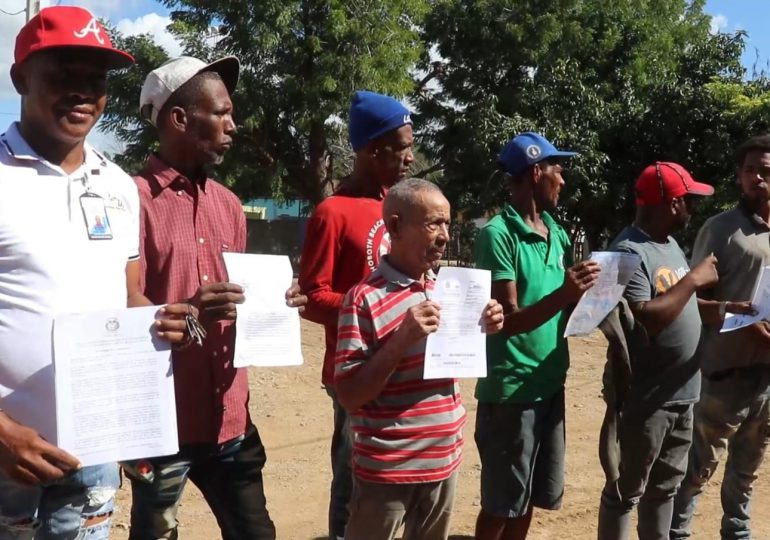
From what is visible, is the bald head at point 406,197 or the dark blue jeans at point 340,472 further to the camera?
the dark blue jeans at point 340,472

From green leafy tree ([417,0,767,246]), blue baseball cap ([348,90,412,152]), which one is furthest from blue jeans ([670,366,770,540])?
green leafy tree ([417,0,767,246])

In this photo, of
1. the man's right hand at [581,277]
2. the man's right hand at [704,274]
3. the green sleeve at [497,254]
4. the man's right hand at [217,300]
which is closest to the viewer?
the man's right hand at [217,300]

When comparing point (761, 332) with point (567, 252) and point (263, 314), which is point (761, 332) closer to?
point (567, 252)

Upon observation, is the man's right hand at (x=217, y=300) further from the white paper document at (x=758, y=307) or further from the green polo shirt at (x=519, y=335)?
the white paper document at (x=758, y=307)

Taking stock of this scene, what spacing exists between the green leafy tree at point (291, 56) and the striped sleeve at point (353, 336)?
16281 millimetres

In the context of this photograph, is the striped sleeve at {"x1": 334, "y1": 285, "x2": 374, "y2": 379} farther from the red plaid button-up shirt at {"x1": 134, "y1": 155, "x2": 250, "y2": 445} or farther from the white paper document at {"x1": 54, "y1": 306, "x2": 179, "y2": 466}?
the white paper document at {"x1": 54, "y1": 306, "x2": 179, "y2": 466}

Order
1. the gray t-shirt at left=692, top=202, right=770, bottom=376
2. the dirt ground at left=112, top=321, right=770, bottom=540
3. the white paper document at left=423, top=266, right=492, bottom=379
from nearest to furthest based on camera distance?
the white paper document at left=423, top=266, right=492, bottom=379 < the gray t-shirt at left=692, top=202, right=770, bottom=376 < the dirt ground at left=112, top=321, right=770, bottom=540

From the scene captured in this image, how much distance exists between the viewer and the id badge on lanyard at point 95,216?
2.26 m

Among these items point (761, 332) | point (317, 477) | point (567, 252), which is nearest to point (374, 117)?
point (567, 252)

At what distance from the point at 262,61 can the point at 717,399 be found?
1675 cm

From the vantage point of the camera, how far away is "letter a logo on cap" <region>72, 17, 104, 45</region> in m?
2.19

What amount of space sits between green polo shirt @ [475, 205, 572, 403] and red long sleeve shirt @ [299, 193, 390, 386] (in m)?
0.49

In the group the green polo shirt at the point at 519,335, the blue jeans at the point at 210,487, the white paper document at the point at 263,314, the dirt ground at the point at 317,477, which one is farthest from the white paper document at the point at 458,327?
the dirt ground at the point at 317,477

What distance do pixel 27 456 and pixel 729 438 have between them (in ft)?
12.4
